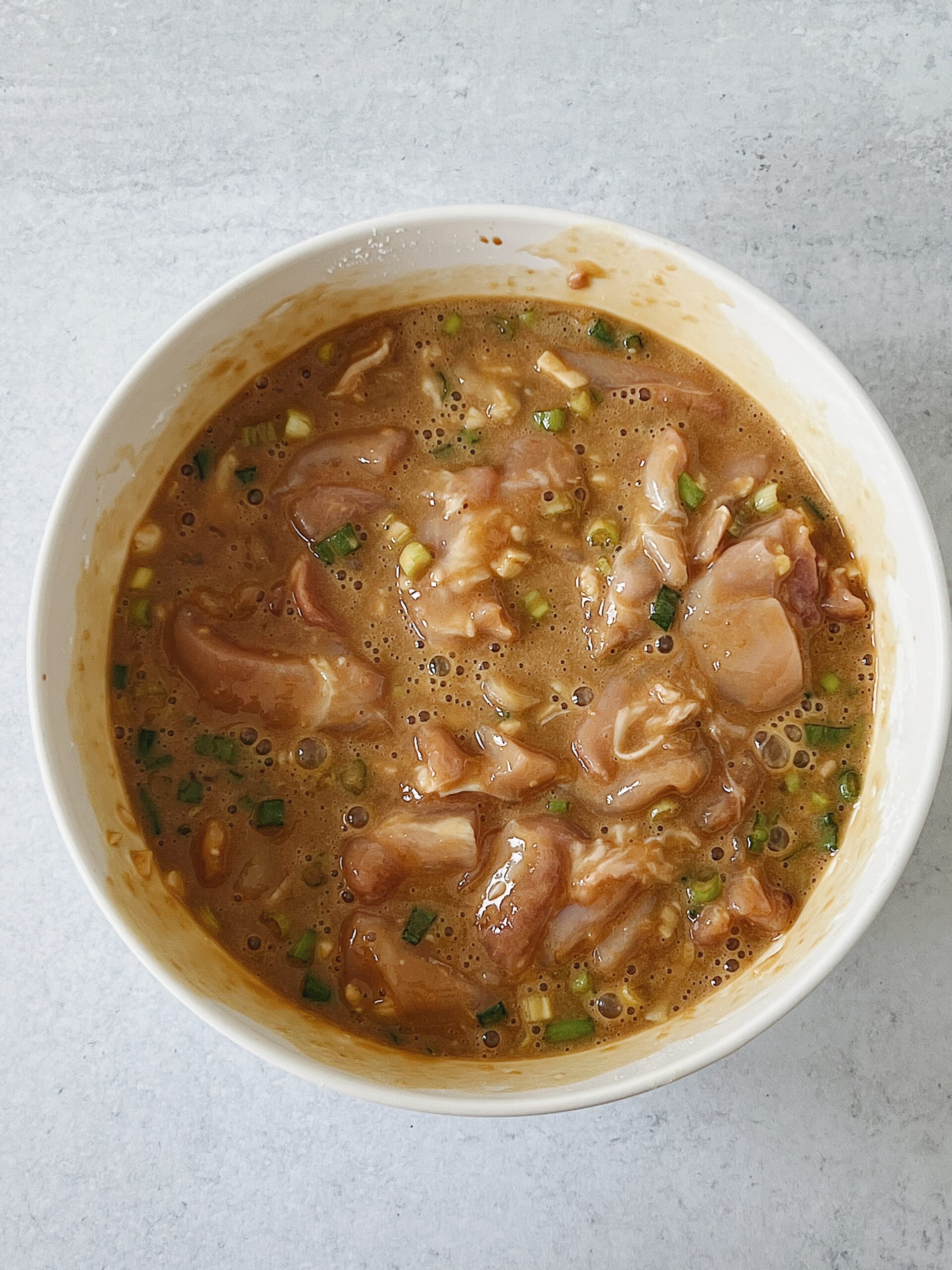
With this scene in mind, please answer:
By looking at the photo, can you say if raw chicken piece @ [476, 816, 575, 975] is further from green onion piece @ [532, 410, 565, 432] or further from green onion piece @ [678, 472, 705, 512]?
green onion piece @ [532, 410, 565, 432]

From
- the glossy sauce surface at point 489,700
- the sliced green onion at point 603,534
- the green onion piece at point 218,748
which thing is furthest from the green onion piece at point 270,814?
the sliced green onion at point 603,534

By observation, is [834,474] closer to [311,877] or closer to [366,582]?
[366,582]

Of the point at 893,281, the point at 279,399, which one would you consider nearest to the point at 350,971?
the point at 279,399

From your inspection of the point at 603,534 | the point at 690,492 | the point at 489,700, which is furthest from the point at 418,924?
the point at 690,492

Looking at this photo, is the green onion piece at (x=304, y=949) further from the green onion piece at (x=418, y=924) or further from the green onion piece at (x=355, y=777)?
the green onion piece at (x=355, y=777)

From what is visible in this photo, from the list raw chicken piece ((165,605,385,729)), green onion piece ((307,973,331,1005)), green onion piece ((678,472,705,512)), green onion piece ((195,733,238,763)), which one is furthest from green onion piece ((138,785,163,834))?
green onion piece ((678,472,705,512))

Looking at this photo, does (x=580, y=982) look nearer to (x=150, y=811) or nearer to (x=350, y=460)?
(x=150, y=811)

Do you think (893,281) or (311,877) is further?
(893,281)
